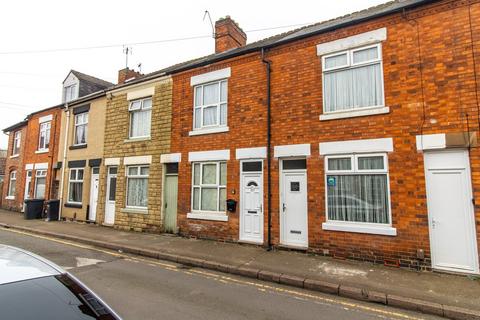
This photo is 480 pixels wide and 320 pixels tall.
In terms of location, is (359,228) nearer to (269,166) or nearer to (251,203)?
(269,166)

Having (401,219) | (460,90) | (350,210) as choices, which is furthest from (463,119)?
(350,210)

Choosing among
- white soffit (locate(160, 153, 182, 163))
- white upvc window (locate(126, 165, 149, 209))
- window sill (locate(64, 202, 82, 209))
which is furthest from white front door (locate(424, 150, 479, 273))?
window sill (locate(64, 202, 82, 209))

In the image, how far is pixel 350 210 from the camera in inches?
322

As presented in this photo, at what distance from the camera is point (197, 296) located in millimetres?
5492

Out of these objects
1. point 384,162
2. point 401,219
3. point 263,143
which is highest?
point 263,143

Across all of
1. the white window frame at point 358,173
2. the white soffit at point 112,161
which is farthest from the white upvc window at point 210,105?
the white soffit at point 112,161

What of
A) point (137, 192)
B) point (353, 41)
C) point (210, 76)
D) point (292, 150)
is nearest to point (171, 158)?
point (137, 192)

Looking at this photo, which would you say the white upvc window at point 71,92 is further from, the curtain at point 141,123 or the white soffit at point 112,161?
the curtain at point 141,123

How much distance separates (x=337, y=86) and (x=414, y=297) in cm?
585

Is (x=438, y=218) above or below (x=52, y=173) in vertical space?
below

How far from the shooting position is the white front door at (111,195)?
13523mm

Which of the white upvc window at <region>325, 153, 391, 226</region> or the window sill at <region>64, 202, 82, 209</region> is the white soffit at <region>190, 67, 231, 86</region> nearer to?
the white upvc window at <region>325, 153, 391, 226</region>

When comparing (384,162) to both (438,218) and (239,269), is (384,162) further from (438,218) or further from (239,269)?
(239,269)

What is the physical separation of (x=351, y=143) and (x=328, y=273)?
11.7ft
